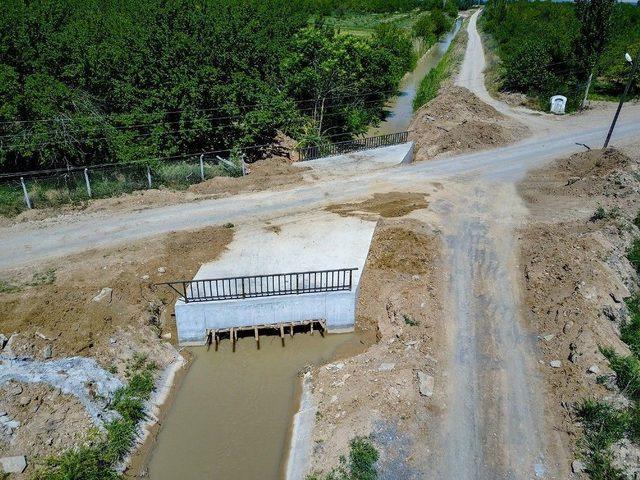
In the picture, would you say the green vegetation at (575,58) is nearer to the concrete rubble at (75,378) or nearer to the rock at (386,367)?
the rock at (386,367)

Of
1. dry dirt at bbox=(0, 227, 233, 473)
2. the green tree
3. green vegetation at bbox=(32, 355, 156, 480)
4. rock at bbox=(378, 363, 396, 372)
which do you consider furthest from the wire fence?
the green tree

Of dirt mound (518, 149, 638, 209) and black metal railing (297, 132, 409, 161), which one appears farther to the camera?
black metal railing (297, 132, 409, 161)

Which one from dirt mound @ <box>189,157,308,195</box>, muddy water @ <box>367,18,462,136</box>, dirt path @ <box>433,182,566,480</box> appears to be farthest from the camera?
muddy water @ <box>367,18,462,136</box>

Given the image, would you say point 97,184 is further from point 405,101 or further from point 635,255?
point 405,101

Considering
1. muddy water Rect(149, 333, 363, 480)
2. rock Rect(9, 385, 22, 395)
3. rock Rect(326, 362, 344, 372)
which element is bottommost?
muddy water Rect(149, 333, 363, 480)

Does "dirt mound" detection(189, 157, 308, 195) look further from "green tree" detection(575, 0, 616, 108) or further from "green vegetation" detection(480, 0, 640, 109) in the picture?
"green tree" detection(575, 0, 616, 108)

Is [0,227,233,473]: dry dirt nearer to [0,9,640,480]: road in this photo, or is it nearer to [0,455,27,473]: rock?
[0,455,27,473]: rock

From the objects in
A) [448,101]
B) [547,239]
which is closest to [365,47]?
[448,101]

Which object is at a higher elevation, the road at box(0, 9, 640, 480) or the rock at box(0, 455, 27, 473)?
the road at box(0, 9, 640, 480)

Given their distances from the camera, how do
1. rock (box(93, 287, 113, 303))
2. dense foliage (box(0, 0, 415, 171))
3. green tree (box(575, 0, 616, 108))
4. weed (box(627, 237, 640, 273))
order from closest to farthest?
1. rock (box(93, 287, 113, 303))
2. weed (box(627, 237, 640, 273))
3. dense foliage (box(0, 0, 415, 171))
4. green tree (box(575, 0, 616, 108))
